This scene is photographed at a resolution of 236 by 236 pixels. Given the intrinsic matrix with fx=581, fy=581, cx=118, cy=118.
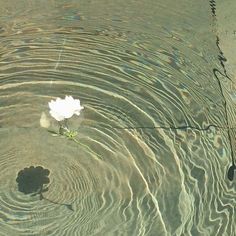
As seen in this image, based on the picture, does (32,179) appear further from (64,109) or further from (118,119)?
(118,119)

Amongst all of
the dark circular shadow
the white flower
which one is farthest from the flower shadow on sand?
the white flower

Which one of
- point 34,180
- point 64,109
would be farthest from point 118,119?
point 34,180

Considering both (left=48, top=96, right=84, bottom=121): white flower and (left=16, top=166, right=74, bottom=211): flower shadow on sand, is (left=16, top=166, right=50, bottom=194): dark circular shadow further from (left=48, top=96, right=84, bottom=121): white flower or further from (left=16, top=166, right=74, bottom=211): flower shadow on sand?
(left=48, top=96, right=84, bottom=121): white flower

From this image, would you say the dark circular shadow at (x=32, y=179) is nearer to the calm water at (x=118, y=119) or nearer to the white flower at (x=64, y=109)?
the calm water at (x=118, y=119)

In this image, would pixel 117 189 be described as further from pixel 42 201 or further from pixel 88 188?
pixel 42 201

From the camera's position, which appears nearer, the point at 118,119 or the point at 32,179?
the point at 32,179

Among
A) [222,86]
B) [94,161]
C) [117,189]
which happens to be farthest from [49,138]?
[222,86]
